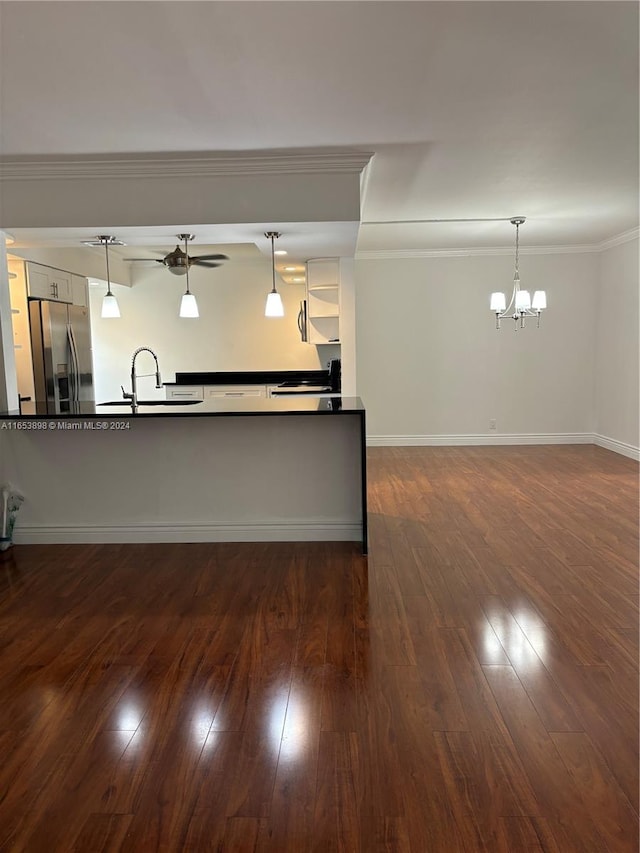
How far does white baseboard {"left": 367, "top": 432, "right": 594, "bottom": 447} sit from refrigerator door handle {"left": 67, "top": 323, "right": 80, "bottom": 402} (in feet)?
12.1

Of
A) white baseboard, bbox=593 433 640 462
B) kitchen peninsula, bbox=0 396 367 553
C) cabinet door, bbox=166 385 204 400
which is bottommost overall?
white baseboard, bbox=593 433 640 462

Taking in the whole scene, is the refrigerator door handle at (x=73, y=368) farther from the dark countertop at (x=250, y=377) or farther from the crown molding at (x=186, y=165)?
the crown molding at (x=186, y=165)

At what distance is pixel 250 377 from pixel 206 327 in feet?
3.00

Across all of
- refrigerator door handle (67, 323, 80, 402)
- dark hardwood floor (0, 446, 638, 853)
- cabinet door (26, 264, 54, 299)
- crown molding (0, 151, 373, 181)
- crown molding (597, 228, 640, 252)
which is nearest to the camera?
dark hardwood floor (0, 446, 638, 853)

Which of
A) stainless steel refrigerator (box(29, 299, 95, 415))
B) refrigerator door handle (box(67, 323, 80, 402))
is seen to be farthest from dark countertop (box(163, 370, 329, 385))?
refrigerator door handle (box(67, 323, 80, 402))

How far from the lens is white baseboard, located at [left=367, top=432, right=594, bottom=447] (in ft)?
25.7

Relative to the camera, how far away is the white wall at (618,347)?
21.9 feet

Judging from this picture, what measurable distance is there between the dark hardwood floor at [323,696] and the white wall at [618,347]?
10.3ft

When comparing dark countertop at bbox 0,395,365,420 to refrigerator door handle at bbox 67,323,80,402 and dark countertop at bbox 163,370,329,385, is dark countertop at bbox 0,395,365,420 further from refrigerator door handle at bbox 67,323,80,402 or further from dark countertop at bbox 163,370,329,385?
dark countertop at bbox 163,370,329,385

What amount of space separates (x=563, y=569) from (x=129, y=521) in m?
2.98

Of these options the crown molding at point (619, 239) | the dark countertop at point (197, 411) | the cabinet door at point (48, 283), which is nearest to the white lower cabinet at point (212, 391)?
the cabinet door at point (48, 283)

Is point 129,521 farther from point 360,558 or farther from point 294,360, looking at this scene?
point 294,360

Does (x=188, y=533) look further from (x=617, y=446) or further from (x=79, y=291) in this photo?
(x=617, y=446)

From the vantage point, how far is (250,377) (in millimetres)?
7992
